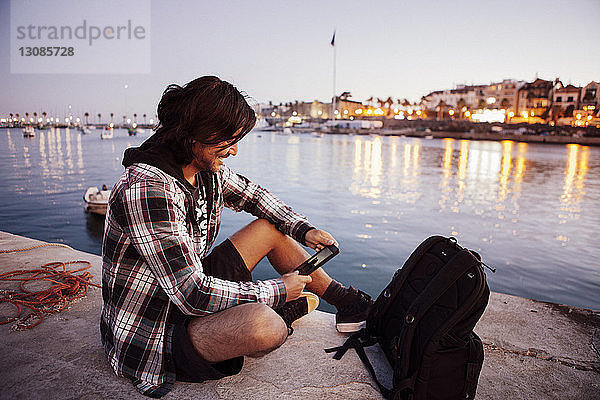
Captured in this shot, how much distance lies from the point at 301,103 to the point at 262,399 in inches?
7072

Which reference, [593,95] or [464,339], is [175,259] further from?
[593,95]

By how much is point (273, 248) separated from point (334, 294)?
1.51 ft

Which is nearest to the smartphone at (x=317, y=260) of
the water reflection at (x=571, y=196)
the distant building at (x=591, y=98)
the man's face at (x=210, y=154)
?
the man's face at (x=210, y=154)

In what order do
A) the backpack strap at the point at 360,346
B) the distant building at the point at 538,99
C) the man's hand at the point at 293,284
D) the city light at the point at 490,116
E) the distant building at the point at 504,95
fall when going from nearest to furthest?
the man's hand at the point at 293,284 → the backpack strap at the point at 360,346 → the distant building at the point at 538,99 → the city light at the point at 490,116 → the distant building at the point at 504,95

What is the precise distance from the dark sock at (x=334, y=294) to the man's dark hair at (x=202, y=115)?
1151 mm

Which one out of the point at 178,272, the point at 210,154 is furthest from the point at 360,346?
the point at 210,154

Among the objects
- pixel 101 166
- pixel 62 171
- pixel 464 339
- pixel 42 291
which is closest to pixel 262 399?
pixel 464 339

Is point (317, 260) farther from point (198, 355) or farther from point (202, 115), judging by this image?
point (202, 115)

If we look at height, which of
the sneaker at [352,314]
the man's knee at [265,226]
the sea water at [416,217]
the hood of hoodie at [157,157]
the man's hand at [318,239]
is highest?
the hood of hoodie at [157,157]

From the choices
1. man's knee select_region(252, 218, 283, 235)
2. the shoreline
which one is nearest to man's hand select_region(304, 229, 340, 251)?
man's knee select_region(252, 218, 283, 235)

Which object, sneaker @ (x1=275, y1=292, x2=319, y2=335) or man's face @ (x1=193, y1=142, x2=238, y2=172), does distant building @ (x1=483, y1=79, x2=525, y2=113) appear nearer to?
sneaker @ (x1=275, y1=292, x2=319, y2=335)

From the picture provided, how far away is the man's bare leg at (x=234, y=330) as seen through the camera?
1688mm

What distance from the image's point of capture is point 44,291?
279 centimetres

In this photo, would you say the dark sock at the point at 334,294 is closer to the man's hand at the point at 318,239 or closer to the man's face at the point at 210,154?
the man's hand at the point at 318,239
